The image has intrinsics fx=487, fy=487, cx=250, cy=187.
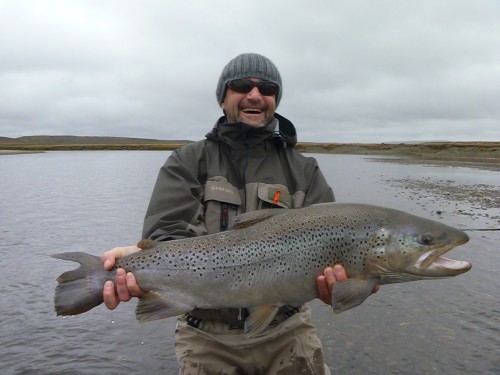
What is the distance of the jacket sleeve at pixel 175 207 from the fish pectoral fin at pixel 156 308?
1.54 feet

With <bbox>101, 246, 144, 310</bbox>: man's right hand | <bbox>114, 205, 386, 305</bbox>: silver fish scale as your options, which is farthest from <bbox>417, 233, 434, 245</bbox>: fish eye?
<bbox>101, 246, 144, 310</bbox>: man's right hand

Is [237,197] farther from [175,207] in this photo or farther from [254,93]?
[254,93]

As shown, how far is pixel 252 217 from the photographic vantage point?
3.59m

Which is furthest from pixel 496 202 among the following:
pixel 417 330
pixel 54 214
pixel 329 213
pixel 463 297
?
pixel 329 213

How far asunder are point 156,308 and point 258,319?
72cm

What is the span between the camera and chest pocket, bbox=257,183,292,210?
384 cm

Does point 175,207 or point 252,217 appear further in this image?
point 175,207

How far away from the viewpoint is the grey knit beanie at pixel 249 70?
4109 mm

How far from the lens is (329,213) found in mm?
3666

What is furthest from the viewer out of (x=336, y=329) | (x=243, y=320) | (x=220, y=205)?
(x=336, y=329)

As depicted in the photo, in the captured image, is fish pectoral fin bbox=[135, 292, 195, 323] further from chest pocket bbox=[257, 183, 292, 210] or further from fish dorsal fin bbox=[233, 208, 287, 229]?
chest pocket bbox=[257, 183, 292, 210]

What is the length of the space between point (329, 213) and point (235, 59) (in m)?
1.63

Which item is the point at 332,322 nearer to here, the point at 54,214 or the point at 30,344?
the point at 30,344

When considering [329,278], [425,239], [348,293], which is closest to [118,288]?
[329,278]
